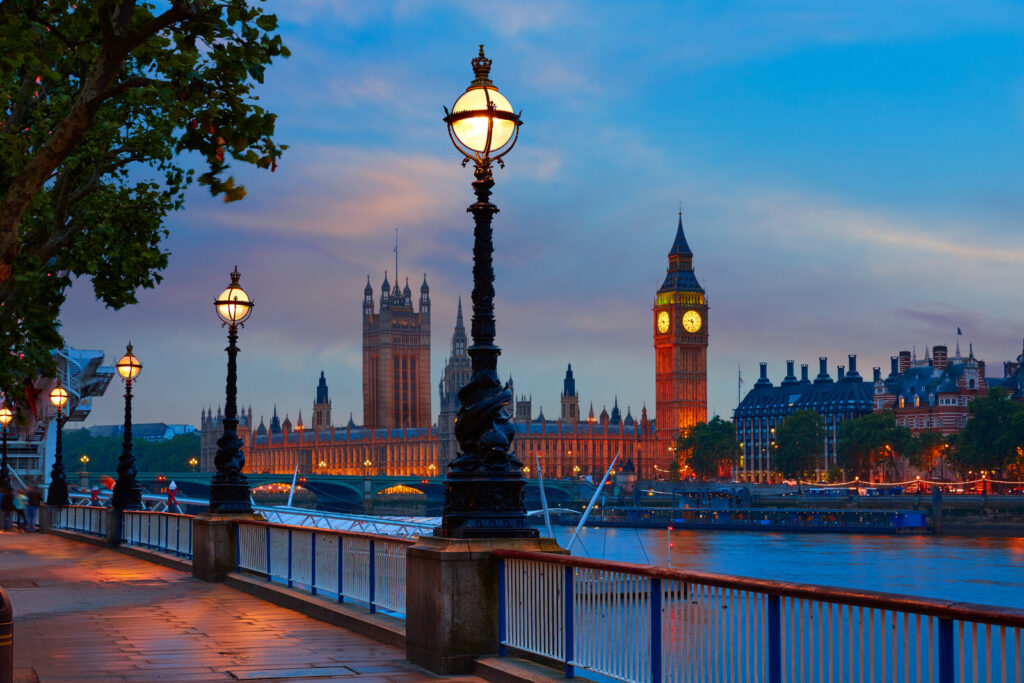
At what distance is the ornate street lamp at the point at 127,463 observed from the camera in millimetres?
26297

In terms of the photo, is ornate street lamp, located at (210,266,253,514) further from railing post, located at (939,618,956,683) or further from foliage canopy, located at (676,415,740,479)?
foliage canopy, located at (676,415,740,479)

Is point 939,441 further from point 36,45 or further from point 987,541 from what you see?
point 36,45

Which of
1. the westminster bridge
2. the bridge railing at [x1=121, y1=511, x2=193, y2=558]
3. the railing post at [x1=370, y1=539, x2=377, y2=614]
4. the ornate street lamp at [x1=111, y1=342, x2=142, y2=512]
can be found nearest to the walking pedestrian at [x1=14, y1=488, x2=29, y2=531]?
the ornate street lamp at [x1=111, y1=342, x2=142, y2=512]

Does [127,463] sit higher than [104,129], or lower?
lower

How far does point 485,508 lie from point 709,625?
2.87 m

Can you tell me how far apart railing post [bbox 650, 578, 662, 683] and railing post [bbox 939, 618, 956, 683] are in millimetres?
2276

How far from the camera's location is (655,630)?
26.1ft

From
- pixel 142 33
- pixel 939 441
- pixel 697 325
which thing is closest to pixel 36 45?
pixel 142 33

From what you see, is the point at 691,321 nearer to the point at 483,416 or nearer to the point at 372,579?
the point at 372,579

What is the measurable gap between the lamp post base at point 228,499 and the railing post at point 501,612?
33.3 ft

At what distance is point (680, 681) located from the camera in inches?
307

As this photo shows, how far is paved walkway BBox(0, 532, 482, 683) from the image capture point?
33.1 feet

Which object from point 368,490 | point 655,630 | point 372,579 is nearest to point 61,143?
point 655,630

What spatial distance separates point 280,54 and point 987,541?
94.9 metres
